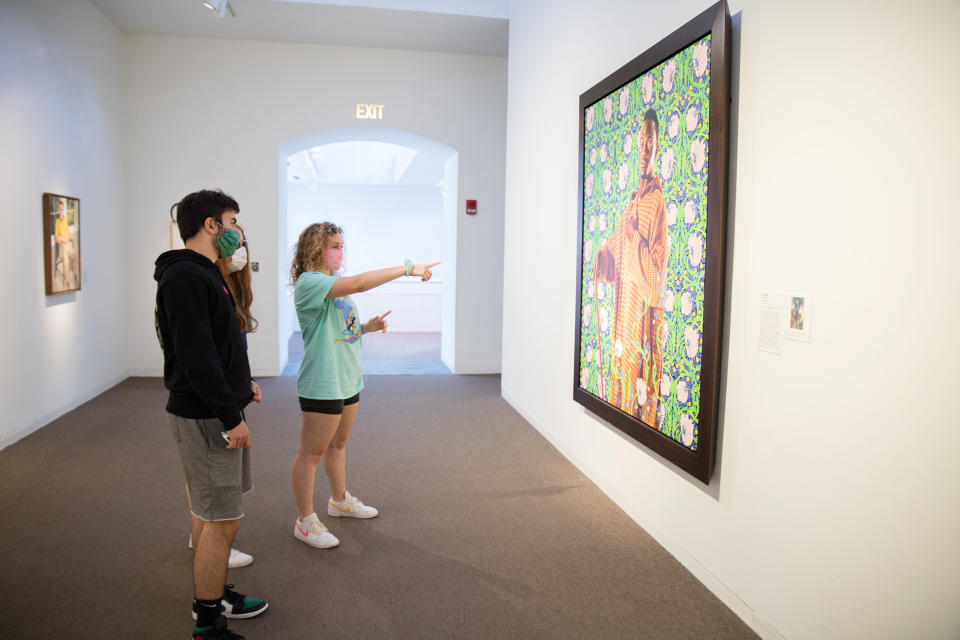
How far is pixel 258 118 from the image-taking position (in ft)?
23.6

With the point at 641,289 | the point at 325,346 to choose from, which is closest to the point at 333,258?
the point at 325,346

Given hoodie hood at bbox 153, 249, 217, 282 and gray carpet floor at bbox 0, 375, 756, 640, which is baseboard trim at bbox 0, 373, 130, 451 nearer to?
gray carpet floor at bbox 0, 375, 756, 640

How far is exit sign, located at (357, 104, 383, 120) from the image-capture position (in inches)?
289

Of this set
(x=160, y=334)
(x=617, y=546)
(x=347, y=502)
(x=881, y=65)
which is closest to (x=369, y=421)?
(x=347, y=502)

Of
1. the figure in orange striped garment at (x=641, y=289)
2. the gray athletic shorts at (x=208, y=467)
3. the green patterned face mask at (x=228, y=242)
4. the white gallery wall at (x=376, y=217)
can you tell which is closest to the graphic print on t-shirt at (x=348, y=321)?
the green patterned face mask at (x=228, y=242)

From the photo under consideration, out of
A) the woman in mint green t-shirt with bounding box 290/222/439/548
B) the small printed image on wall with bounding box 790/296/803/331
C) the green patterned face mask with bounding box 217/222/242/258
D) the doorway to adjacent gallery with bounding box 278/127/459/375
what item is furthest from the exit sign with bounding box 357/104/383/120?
the small printed image on wall with bounding box 790/296/803/331

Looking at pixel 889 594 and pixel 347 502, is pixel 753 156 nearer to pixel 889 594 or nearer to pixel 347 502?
pixel 889 594

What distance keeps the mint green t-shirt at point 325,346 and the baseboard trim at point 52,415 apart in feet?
10.2

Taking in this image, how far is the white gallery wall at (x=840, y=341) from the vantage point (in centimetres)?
168

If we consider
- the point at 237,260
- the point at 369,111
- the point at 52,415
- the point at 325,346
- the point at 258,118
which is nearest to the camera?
the point at 237,260

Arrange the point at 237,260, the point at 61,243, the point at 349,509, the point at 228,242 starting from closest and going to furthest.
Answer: the point at 228,242 < the point at 237,260 < the point at 349,509 < the point at 61,243

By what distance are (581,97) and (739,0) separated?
1.56 m

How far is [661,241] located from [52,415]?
507 centimetres

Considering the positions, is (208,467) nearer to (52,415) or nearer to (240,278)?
(240,278)
